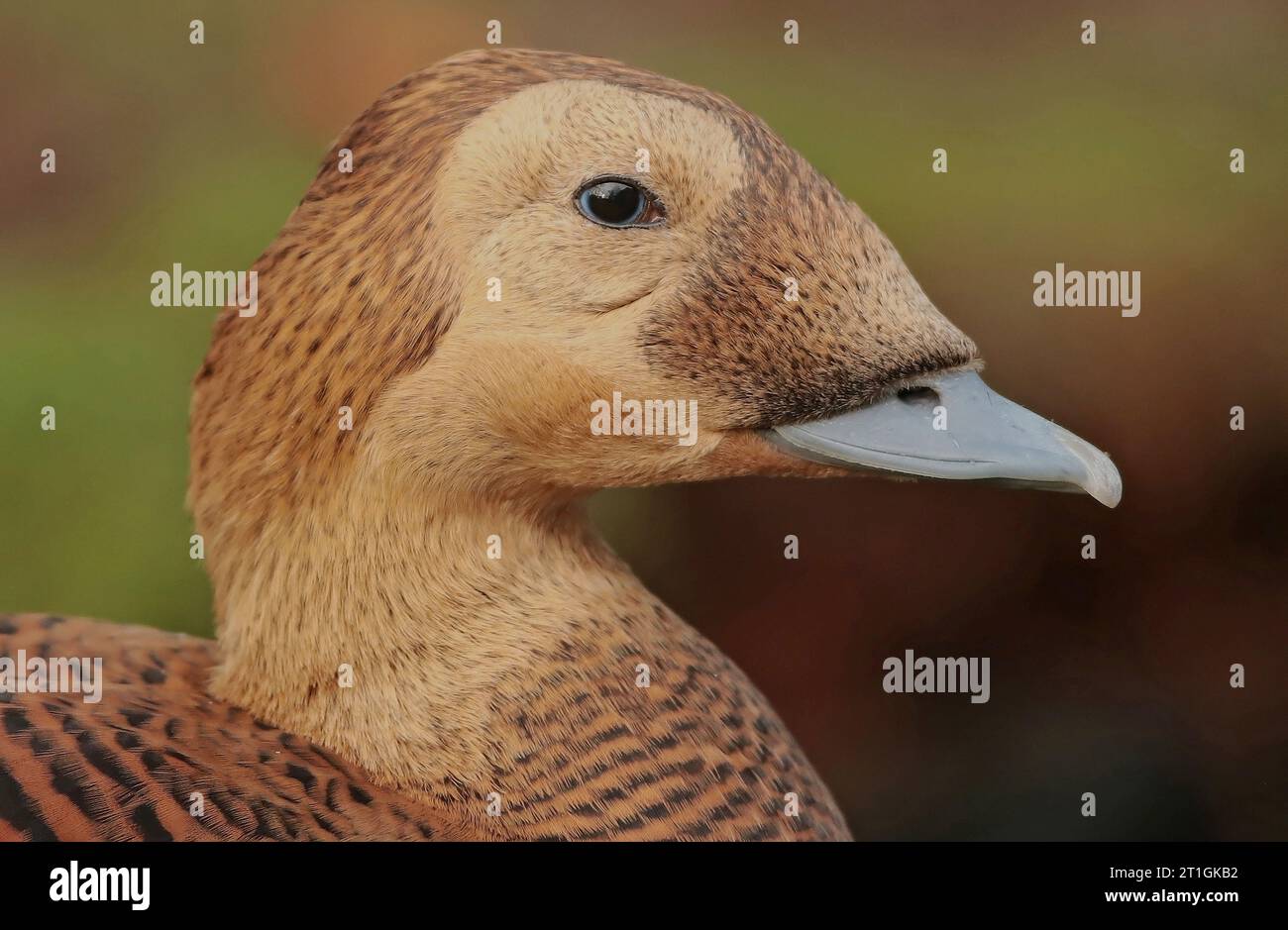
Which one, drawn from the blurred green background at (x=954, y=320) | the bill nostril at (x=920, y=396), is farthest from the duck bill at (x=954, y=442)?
the blurred green background at (x=954, y=320)

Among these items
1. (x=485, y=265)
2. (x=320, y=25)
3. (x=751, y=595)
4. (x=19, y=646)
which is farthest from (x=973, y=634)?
(x=320, y=25)

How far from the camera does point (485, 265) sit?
4.04 feet

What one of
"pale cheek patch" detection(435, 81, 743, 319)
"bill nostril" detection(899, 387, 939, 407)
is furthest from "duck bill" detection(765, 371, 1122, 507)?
"pale cheek patch" detection(435, 81, 743, 319)

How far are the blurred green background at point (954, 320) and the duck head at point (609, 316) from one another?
1215 mm

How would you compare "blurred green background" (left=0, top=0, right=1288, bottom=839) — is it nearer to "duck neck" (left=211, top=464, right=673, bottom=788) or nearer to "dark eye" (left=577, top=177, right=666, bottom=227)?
"duck neck" (left=211, top=464, right=673, bottom=788)

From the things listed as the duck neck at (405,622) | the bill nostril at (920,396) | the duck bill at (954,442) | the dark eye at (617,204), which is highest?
the dark eye at (617,204)

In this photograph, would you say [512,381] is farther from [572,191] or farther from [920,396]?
[920,396]

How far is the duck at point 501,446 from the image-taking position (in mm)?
1220

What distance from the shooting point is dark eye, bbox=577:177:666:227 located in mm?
1208

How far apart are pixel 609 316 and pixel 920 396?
1.10ft

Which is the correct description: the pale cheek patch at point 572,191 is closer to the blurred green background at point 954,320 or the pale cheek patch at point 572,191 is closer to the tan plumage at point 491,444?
the tan plumage at point 491,444

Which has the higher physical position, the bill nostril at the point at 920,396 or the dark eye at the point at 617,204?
the dark eye at the point at 617,204

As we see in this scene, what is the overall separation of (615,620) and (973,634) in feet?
4.27
